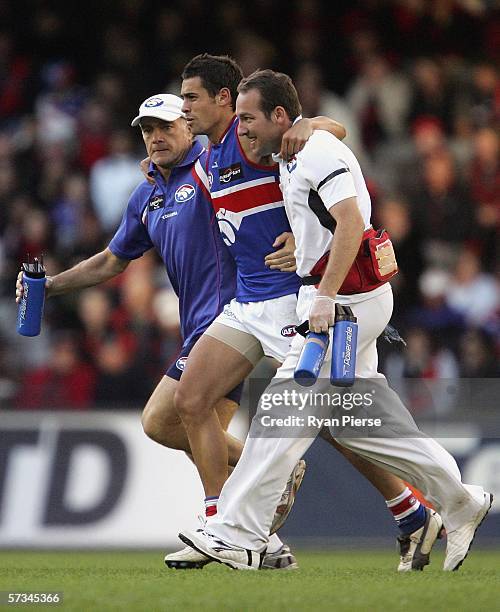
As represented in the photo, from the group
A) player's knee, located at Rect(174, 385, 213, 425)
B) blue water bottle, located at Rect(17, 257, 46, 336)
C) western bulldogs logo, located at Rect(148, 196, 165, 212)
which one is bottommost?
player's knee, located at Rect(174, 385, 213, 425)

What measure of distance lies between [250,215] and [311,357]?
3.71 ft

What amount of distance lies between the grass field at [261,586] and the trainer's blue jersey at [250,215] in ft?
4.63

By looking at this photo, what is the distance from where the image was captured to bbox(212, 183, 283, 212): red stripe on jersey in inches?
273

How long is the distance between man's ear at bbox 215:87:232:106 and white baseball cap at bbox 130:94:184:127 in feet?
1.00

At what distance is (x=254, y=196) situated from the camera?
695 cm

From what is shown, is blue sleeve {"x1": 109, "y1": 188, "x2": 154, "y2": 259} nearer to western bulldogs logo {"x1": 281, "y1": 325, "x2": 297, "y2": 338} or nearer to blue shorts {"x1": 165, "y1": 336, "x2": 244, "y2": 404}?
blue shorts {"x1": 165, "y1": 336, "x2": 244, "y2": 404}

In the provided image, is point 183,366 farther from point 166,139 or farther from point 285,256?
point 166,139

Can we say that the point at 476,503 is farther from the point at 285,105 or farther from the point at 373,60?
the point at 373,60

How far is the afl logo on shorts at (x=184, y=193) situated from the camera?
7453mm

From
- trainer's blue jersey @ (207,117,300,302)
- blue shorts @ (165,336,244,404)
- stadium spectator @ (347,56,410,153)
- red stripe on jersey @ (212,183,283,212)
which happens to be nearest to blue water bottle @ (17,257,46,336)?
blue shorts @ (165,336,244,404)

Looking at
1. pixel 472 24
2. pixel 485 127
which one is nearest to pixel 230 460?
pixel 485 127

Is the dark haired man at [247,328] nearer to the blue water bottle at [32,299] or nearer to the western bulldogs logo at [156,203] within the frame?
the western bulldogs logo at [156,203]

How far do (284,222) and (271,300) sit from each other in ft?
1.28

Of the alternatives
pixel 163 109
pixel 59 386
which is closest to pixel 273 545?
pixel 163 109
